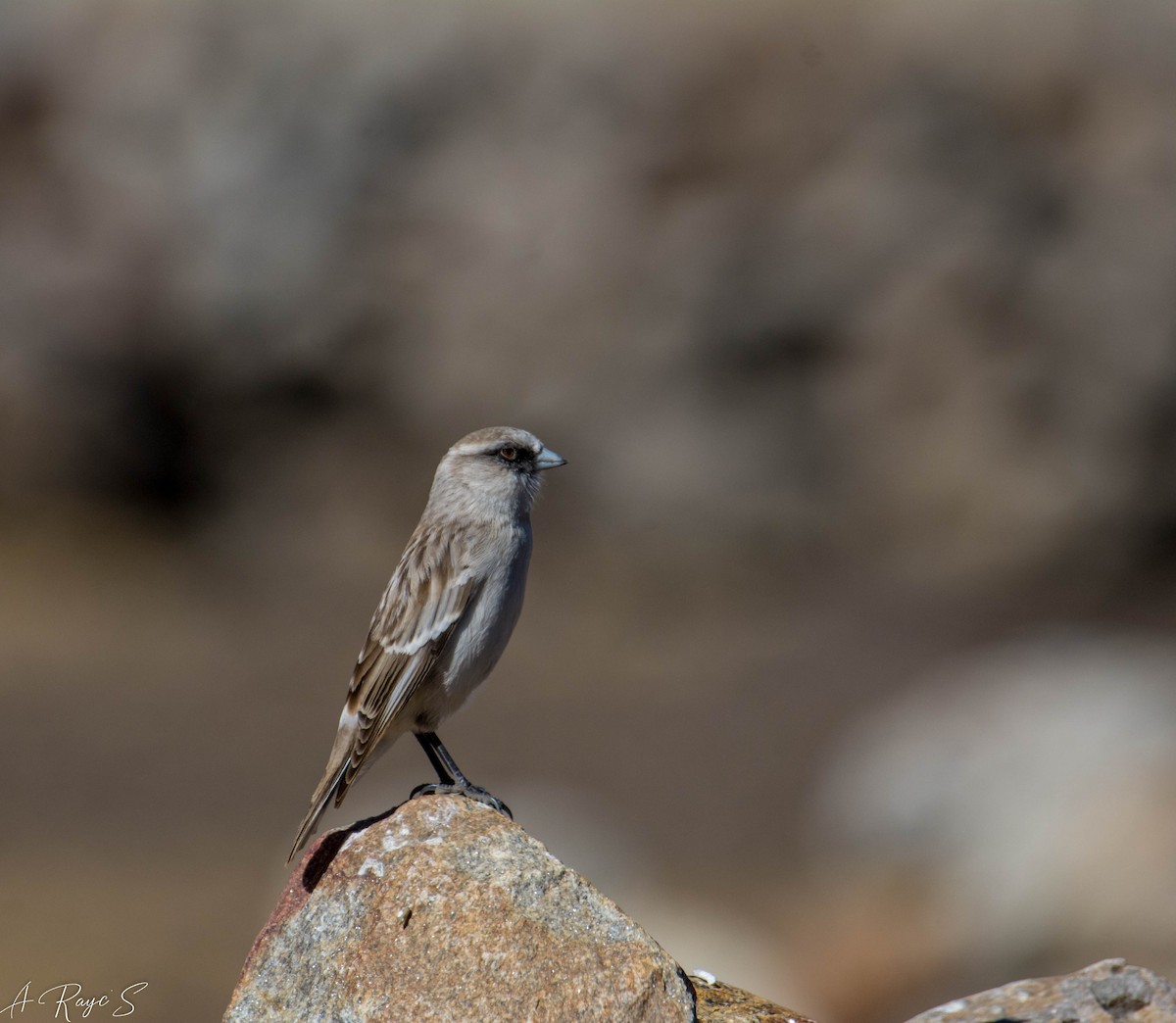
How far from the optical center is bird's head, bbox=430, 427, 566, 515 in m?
7.38

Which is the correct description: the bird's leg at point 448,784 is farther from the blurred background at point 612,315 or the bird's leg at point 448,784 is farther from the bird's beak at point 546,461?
the blurred background at point 612,315

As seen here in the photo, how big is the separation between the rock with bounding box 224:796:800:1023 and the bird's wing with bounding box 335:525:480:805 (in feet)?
2.29

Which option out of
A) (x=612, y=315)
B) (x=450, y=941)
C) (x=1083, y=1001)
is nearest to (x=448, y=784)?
(x=450, y=941)

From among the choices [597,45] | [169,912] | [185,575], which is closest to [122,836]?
[169,912]

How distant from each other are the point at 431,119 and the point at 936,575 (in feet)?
39.6

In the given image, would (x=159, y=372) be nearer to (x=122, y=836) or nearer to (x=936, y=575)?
(x=122, y=836)

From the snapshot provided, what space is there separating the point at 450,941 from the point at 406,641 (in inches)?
62.3

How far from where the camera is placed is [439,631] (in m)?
6.96

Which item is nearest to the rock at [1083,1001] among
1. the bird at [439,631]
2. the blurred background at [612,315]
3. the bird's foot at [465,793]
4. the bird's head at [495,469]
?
the bird's foot at [465,793]

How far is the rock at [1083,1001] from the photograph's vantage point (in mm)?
6602

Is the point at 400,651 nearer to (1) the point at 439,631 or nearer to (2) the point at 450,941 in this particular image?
(1) the point at 439,631

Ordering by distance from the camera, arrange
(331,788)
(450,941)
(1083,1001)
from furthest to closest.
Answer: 1. (331,788)
2. (1083,1001)
3. (450,941)

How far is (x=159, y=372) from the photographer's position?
90.9 ft

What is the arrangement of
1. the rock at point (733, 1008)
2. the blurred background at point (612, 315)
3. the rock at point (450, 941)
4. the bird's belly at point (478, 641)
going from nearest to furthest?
the rock at point (450, 941), the rock at point (733, 1008), the bird's belly at point (478, 641), the blurred background at point (612, 315)
